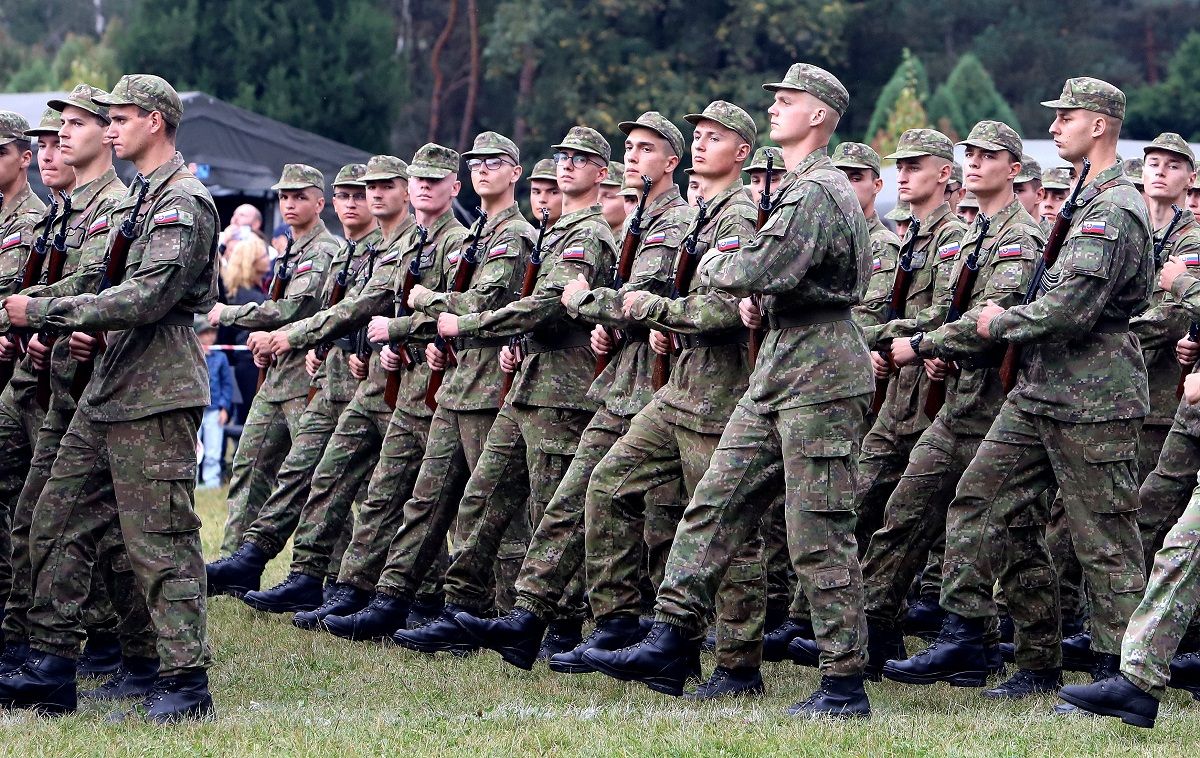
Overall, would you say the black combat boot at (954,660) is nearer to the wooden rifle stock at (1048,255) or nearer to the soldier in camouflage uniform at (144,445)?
the wooden rifle stock at (1048,255)

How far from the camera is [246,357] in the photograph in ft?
51.8

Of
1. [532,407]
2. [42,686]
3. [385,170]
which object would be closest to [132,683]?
[42,686]

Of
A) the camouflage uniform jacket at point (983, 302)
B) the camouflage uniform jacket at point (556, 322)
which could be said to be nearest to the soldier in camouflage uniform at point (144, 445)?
the camouflage uniform jacket at point (556, 322)

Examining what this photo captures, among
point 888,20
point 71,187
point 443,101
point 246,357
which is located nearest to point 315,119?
point 443,101

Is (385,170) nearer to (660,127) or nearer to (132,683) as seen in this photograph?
(660,127)

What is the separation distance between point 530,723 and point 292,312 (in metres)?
4.32

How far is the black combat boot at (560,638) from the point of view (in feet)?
27.7

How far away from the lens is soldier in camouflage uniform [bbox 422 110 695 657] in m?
7.96

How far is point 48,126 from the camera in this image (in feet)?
28.3

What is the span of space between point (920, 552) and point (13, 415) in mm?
4000

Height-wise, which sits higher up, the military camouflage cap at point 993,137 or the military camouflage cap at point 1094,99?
the military camouflage cap at point 1094,99

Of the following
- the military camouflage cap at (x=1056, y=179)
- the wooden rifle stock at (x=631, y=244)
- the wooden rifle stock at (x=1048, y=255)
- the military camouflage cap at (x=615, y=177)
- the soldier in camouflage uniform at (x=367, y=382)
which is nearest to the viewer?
the wooden rifle stock at (x=1048, y=255)

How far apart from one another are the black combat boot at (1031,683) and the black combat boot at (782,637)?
3.53 feet

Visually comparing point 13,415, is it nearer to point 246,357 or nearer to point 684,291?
point 684,291
